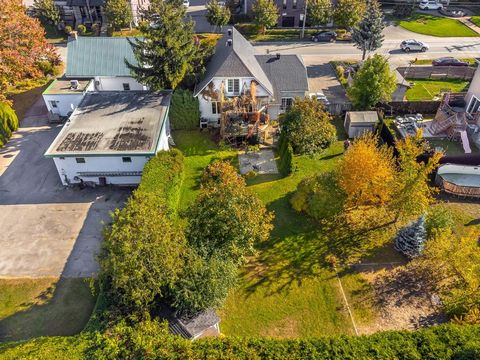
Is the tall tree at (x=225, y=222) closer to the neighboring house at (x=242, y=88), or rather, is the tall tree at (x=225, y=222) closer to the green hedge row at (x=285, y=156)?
the green hedge row at (x=285, y=156)

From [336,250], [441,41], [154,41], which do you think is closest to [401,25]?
[441,41]

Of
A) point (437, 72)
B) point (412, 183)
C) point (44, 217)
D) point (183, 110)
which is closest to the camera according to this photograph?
point (412, 183)

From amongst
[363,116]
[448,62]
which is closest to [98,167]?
[363,116]

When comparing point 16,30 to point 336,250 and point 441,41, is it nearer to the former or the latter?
point 336,250

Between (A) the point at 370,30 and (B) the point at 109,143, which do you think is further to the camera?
(A) the point at 370,30

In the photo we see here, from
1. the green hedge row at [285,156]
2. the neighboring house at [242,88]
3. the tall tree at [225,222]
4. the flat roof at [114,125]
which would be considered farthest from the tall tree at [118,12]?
the tall tree at [225,222]

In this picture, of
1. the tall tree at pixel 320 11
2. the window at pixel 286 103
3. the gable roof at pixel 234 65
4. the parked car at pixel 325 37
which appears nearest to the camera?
the gable roof at pixel 234 65

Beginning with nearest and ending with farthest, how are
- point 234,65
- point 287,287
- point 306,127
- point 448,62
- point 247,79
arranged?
point 287,287 → point 306,127 → point 234,65 → point 247,79 → point 448,62

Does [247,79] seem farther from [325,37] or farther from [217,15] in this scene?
[325,37]
